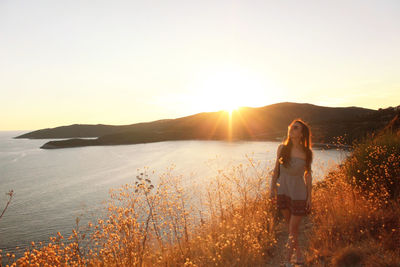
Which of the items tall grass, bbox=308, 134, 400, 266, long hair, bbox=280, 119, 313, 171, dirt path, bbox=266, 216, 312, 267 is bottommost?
dirt path, bbox=266, 216, 312, 267

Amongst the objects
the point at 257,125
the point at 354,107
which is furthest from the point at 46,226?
the point at 354,107

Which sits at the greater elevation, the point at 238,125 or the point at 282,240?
the point at 238,125

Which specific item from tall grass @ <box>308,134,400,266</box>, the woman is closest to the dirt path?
tall grass @ <box>308,134,400,266</box>

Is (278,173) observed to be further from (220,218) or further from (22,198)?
(22,198)

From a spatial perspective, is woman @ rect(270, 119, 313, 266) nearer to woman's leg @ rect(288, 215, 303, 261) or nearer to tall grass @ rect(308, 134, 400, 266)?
woman's leg @ rect(288, 215, 303, 261)

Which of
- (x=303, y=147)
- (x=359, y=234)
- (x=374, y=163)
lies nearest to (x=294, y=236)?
(x=359, y=234)

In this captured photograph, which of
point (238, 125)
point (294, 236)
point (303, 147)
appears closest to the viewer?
point (294, 236)

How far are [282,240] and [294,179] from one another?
1.81 metres

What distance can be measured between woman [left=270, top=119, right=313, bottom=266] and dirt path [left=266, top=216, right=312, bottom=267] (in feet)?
1.34

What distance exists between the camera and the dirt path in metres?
4.39

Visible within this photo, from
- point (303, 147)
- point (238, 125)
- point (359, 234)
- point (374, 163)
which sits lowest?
point (359, 234)

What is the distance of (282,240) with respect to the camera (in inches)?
208

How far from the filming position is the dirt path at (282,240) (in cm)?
439

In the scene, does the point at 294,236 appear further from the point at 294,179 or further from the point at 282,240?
the point at 282,240
